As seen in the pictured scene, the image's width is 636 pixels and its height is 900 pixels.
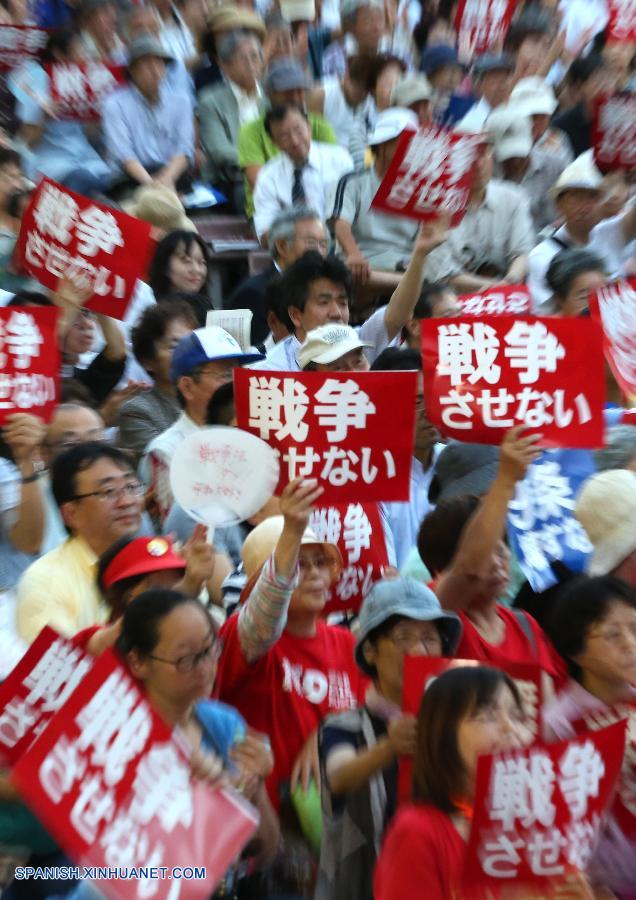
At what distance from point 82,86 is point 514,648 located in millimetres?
5274

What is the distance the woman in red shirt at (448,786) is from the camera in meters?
2.75

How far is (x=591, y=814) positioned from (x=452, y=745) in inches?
11.9

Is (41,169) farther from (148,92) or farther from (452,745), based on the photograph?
(452,745)

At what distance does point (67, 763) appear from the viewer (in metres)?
2.83

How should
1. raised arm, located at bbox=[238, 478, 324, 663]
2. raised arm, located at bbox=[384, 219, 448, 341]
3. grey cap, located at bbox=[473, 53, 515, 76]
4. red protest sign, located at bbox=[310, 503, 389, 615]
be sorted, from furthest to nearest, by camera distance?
1. grey cap, located at bbox=[473, 53, 515, 76]
2. raised arm, located at bbox=[384, 219, 448, 341]
3. red protest sign, located at bbox=[310, 503, 389, 615]
4. raised arm, located at bbox=[238, 478, 324, 663]

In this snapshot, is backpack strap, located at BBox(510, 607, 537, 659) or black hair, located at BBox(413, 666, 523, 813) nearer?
black hair, located at BBox(413, 666, 523, 813)

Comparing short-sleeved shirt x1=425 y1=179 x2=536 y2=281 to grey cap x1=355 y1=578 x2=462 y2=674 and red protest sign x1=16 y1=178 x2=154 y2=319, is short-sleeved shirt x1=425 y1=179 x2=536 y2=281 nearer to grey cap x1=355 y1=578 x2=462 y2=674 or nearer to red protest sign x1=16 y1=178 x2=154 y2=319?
red protest sign x1=16 y1=178 x2=154 y2=319

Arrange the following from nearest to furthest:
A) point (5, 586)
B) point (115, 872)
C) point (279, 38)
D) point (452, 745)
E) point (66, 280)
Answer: point (115, 872) → point (452, 745) → point (5, 586) → point (66, 280) → point (279, 38)

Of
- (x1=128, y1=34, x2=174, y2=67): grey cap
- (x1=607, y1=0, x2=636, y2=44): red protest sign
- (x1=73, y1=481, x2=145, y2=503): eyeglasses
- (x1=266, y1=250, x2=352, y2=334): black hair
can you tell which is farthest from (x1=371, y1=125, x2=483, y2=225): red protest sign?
(x1=607, y1=0, x2=636, y2=44): red protest sign

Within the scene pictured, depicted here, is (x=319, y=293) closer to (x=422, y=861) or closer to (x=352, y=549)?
(x=352, y=549)

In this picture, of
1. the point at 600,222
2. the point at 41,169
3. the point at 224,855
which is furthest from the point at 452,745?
the point at 41,169

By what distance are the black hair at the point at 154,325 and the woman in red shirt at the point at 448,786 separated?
115 inches

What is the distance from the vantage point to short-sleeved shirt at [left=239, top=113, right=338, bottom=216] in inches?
312

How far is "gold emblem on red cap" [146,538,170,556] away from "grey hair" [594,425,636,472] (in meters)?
1.56
